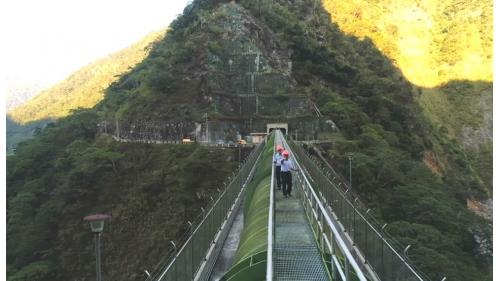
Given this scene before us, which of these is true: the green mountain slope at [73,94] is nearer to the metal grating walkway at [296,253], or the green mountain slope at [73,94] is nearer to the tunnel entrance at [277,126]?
the tunnel entrance at [277,126]

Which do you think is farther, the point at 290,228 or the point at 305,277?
the point at 290,228

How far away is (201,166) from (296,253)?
30.5 meters

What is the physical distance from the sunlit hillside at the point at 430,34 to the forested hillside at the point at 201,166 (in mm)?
23479

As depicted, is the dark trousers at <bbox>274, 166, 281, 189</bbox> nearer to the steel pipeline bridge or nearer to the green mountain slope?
the steel pipeline bridge

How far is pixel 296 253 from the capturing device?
6.13m

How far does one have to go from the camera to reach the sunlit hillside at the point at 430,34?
292 ft

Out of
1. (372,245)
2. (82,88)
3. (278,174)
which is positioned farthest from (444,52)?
(372,245)

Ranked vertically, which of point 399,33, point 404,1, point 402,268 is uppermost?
point 404,1

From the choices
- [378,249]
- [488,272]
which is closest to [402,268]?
[378,249]

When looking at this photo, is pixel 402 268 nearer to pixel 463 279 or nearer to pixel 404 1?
pixel 463 279

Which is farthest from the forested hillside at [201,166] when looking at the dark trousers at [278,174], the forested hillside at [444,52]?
the forested hillside at [444,52]

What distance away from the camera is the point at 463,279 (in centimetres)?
2409

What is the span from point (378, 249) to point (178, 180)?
27758mm

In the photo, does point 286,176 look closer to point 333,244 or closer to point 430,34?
point 333,244
